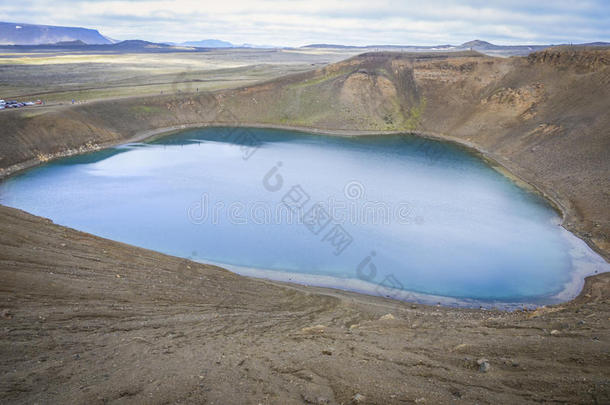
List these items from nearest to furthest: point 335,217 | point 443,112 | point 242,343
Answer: point 242,343
point 335,217
point 443,112

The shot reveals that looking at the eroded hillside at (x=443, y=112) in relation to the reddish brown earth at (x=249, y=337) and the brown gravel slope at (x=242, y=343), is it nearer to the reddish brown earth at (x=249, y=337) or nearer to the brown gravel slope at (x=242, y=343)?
the reddish brown earth at (x=249, y=337)

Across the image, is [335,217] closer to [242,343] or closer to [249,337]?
[249,337]

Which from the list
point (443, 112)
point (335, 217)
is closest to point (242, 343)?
point (335, 217)

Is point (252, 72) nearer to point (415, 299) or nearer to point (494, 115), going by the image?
point (494, 115)

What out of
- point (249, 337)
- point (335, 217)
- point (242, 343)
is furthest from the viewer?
point (335, 217)

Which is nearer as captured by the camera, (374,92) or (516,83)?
(516,83)

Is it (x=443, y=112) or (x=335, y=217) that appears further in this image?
(x=443, y=112)

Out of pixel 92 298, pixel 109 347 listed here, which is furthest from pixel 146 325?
pixel 92 298

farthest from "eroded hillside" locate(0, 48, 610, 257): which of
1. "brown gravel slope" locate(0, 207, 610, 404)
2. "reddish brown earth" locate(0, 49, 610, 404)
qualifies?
"brown gravel slope" locate(0, 207, 610, 404)
